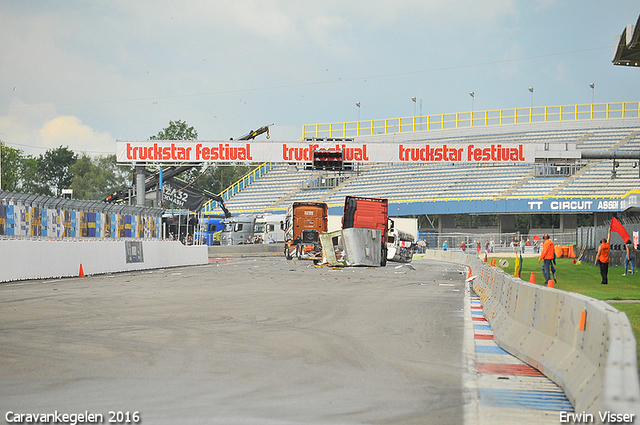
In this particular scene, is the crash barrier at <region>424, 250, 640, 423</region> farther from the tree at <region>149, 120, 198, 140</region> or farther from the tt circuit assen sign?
the tree at <region>149, 120, 198, 140</region>

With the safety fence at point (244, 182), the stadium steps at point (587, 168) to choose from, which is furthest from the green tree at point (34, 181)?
the stadium steps at point (587, 168)

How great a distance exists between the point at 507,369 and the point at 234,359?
304 cm

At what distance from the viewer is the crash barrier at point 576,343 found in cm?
405

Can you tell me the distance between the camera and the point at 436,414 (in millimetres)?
5695

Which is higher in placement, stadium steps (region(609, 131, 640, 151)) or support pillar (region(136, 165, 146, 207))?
stadium steps (region(609, 131, 640, 151))

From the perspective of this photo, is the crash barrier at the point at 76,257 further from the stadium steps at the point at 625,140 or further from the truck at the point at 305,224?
the stadium steps at the point at 625,140

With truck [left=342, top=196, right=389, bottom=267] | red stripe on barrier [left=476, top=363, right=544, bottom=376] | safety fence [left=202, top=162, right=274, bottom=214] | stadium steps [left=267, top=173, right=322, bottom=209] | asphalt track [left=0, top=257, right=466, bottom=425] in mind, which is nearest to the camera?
asphalt track [left=0, top=257, right=466, bottom=425]

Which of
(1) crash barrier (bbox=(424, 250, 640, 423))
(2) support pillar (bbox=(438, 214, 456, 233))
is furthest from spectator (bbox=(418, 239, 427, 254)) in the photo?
(1) crash barrier (bbox=(424, 250, 640, 423))

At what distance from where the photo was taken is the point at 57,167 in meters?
A: 126

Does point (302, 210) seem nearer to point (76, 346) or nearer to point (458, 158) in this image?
point (458, 158)

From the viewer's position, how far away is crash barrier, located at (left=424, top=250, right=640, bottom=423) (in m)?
4.05

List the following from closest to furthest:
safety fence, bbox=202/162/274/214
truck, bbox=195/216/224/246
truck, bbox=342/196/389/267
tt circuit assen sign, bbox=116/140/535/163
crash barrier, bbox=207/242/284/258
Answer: truck, bbox=342/196/389/267 < tt circuit assen sign, bbox=116/140/535/163 < crash barrier, bbox=207/242/284/258 < truck, bbox=195/216/224/246 < safety fence, bbox=202/162/274/214

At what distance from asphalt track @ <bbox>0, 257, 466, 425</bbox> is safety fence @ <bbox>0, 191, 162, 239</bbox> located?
697cm

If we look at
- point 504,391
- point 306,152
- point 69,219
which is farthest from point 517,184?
point 504,391
